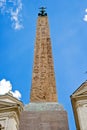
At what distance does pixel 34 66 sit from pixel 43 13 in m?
4.47

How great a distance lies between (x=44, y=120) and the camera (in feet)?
30.5

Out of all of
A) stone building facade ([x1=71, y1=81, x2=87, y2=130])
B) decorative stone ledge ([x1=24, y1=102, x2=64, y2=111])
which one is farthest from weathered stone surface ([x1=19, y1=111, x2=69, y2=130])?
stone building facade ([x1=71, y1=81, x2=87, y2=130])

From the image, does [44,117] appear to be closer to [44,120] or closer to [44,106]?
[44,120]

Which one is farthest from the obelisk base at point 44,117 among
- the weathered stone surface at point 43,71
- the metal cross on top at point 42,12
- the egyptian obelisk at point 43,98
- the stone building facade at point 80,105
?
the stone building facade at point 80,105

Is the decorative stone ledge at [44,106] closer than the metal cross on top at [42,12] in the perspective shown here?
Yes

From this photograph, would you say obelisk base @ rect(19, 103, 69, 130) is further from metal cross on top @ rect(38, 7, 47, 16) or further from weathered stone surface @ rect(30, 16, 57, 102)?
metal cross on top @ rect(38, 7, 47, 16)

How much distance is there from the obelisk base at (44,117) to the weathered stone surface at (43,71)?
0.45 m

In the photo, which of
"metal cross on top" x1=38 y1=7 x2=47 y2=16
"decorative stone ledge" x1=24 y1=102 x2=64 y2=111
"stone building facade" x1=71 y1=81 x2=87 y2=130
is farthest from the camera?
"stone building facade" x1=71 y1=81 x2=87 y2=130

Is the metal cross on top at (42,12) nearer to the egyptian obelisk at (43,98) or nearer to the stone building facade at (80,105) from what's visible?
the egyptian obelisk at (43,98)

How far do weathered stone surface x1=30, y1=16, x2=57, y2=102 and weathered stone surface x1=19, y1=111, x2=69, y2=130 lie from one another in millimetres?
730

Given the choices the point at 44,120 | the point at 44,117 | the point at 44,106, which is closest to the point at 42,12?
→ the point at 44,106

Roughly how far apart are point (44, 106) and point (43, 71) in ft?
6.20

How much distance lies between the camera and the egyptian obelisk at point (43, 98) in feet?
30.2

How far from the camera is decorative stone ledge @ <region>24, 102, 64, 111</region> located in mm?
9633
